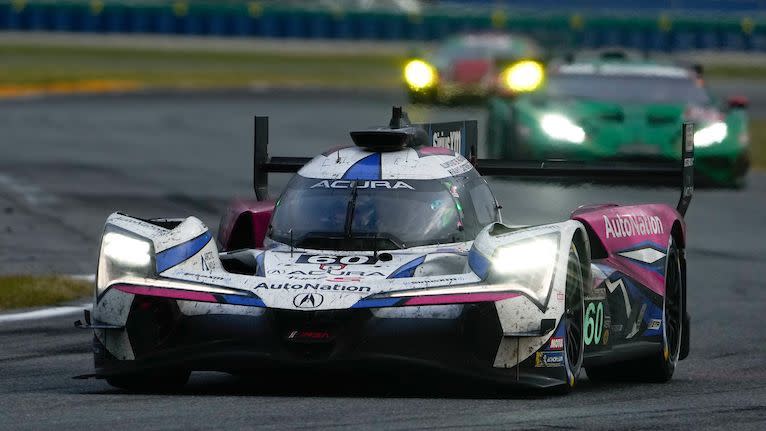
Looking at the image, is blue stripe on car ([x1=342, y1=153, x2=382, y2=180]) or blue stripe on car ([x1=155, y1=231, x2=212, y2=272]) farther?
blue stripe on car ([x1=342, y1=153, x2=382, y2=180])

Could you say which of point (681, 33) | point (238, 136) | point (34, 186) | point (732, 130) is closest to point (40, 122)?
point (238, 136)

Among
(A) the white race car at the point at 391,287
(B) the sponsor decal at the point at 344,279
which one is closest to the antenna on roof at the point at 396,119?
(A) the white race car at the point at 391,287

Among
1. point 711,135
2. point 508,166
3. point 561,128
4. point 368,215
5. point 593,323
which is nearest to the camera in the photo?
point 593,323

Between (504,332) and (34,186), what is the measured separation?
13537mm

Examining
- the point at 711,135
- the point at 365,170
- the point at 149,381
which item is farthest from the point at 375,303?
the point at 711,135

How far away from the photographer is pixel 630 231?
9969 mm

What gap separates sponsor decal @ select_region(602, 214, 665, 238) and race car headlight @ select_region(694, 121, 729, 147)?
10688 mm

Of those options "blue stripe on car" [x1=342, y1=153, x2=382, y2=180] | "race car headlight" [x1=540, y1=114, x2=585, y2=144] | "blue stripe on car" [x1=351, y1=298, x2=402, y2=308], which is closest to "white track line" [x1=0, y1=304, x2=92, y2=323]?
"blue stripe on car" [x1=342, y1=153, x2=382, y2=180]

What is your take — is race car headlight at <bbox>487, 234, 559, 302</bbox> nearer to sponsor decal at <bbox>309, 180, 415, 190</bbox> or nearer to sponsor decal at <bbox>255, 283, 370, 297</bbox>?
sponsor decal at <bbox>255, 283, 370, 297</bbox>

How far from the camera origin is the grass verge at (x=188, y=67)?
44.0 meters

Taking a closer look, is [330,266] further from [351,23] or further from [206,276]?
[351,23]

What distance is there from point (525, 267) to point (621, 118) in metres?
11.9

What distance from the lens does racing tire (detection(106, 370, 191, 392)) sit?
8797mm

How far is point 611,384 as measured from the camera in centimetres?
987
